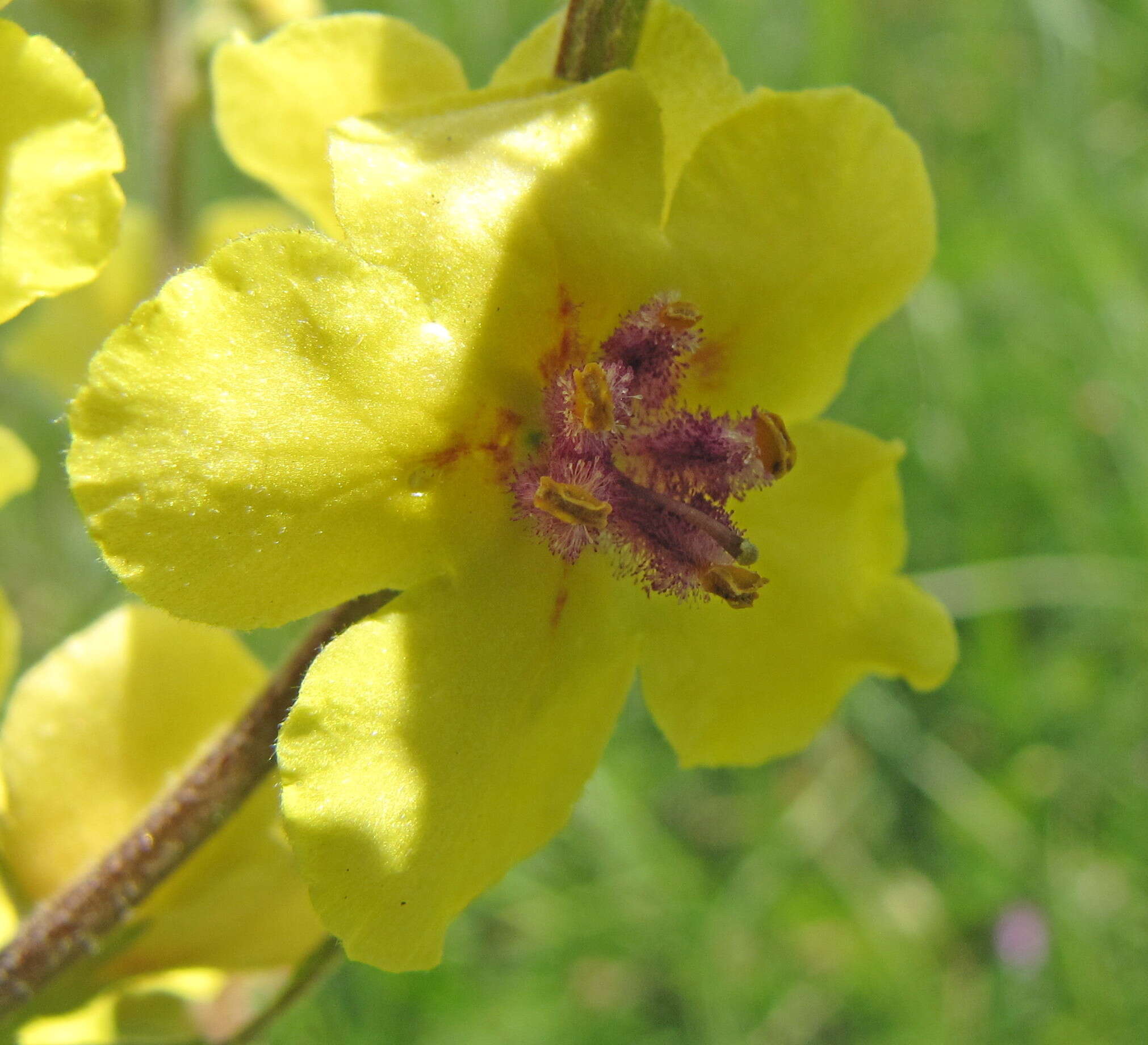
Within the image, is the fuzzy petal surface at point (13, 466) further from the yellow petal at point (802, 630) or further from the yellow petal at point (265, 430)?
the yellow petal at point (802, 630)

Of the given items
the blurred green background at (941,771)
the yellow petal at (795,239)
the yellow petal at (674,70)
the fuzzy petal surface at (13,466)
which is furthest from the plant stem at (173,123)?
the yellow petal at (795,239)

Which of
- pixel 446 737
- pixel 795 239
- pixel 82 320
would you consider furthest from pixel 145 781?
pixel 82 320

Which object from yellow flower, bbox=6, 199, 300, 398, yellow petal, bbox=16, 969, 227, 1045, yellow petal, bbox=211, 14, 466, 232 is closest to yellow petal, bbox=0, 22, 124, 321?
yellow petal, bbox=211, 14, 466, 232

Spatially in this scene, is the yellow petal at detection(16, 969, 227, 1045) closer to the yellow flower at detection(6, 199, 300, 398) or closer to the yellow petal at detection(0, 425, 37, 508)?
the yellow petal at detection(0, 425, 37, 508)

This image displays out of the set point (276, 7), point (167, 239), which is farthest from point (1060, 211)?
point (167, 239)

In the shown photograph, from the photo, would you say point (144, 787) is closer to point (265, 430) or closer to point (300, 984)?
point (300, 984)

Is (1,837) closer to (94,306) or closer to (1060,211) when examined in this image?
(94,306)
